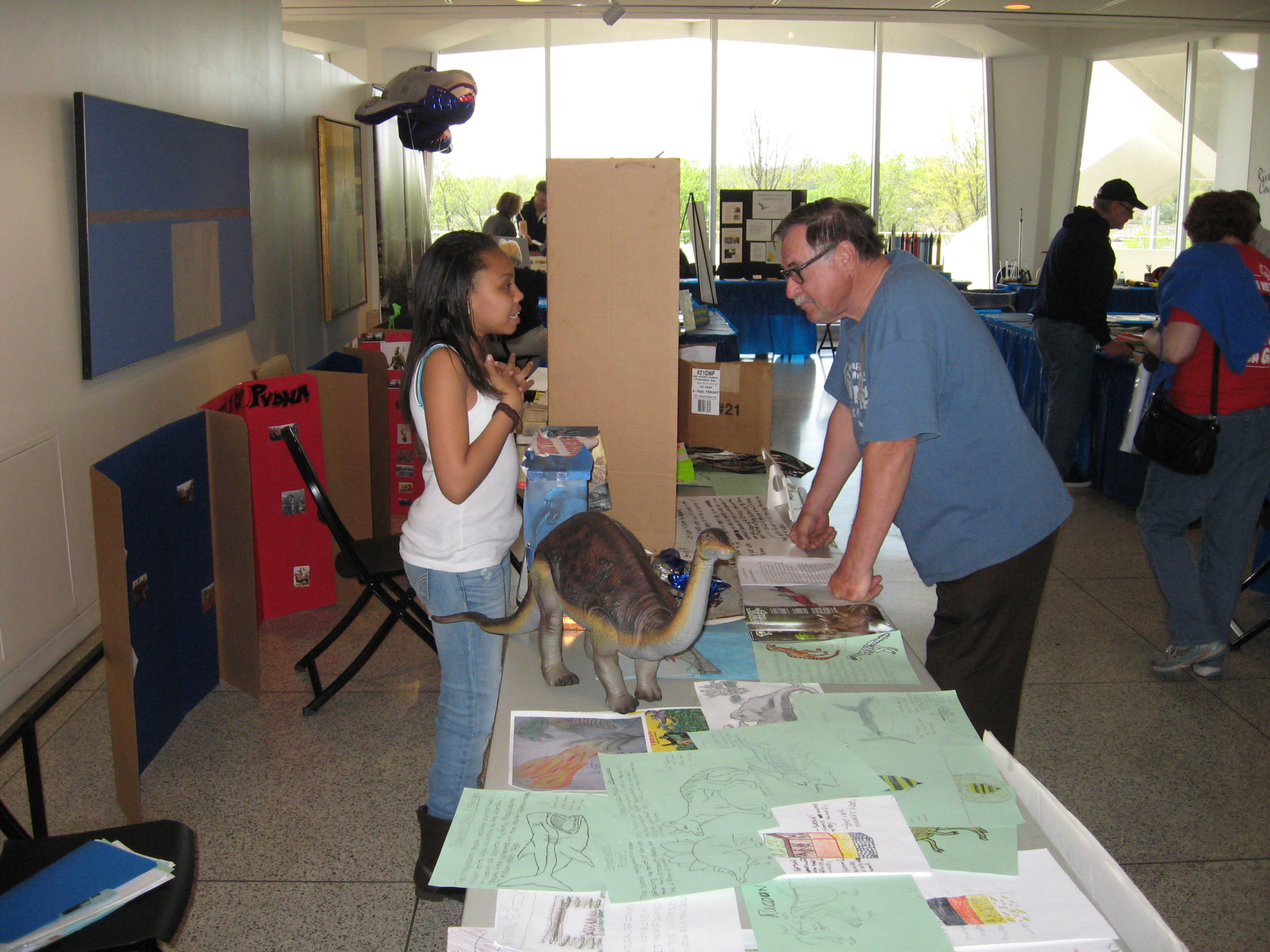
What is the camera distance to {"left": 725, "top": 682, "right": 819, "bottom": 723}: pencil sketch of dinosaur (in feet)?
4.46

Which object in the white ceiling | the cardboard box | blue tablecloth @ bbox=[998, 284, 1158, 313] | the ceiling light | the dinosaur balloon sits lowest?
the cardboard box

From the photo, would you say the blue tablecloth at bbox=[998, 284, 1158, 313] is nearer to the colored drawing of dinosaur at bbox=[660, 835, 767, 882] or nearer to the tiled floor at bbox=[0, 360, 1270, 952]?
the tiled floor at bbox=[0, 360, 1270, 952]

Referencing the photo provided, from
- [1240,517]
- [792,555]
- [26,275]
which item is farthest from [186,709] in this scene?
[1240,517]

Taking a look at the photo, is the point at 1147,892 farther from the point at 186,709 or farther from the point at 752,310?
the point at 752,310

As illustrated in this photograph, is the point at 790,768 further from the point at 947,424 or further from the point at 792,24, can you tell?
the point at 792,24

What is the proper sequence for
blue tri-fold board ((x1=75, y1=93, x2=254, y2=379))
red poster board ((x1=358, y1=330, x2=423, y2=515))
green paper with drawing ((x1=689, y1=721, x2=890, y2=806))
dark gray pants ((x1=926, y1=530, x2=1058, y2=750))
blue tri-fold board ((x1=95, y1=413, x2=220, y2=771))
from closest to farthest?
green paper with drawing ((x1=689, y1=721, x2=890, y2=806)) < dark gray pants ((x1=926, y1=530, x2=1058, y2=750)) < blue tri-fold board ((x1=95, y1=413, x2=220, y2=771)) < blue tri-fold board ((x1=75, y1=93, x2=254, y2=379)) < red poster board ((x1=358, y1=330, x2=423, y2=515))

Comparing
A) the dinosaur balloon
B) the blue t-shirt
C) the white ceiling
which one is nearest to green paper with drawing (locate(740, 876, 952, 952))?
the blue t-shirt

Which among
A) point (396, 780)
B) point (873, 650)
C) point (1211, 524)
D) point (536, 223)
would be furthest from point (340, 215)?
point (873, 650)

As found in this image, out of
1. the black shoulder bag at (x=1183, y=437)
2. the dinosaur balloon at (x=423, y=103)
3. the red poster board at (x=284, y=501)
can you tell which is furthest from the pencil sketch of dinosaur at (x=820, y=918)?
the dinosaur balloon at (x=423, y=103)

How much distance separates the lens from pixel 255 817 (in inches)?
94.7

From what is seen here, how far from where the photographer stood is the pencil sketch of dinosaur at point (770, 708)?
136 cm

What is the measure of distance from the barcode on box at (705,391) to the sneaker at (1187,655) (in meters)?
1.70

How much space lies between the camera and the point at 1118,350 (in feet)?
15.8

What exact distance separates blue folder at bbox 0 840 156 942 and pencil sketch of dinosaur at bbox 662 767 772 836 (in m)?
0.90
